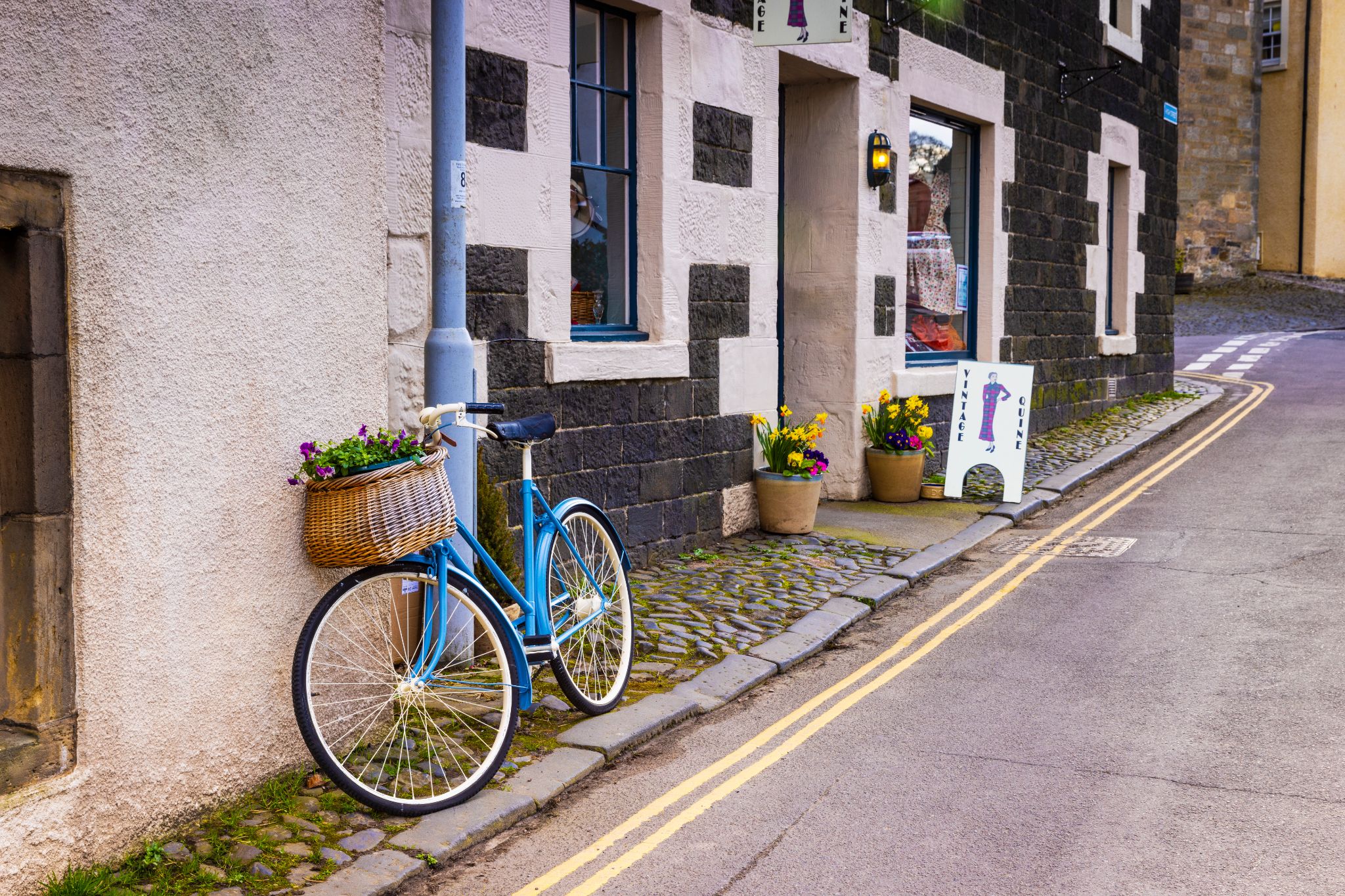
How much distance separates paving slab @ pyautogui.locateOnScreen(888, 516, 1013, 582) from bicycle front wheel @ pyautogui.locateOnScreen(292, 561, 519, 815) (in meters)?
3.83

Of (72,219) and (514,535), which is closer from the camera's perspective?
(72,219)

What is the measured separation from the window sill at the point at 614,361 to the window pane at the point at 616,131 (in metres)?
1.17

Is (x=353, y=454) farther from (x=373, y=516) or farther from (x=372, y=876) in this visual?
(x=372, y=876)

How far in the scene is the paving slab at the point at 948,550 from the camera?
834cm

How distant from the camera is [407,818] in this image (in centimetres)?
442

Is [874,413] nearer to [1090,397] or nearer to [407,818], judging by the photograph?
[1090,397]

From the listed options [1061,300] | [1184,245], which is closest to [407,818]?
[1061,300]

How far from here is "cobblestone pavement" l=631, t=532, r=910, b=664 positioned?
6672 mm

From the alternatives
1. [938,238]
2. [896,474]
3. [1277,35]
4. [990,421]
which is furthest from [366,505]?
[1277,35]

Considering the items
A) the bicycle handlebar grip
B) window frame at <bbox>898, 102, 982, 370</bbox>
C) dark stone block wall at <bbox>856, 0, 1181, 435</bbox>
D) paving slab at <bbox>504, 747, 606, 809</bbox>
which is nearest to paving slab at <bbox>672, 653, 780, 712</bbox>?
paving slab at <bbox>504, 747, 606, 809</bbox>

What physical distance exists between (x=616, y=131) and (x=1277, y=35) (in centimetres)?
3625

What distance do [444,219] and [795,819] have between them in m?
2.89

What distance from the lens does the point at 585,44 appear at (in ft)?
26.8

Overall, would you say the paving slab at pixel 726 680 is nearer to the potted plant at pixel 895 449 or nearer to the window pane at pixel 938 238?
the potted plant at pixel 895 449
